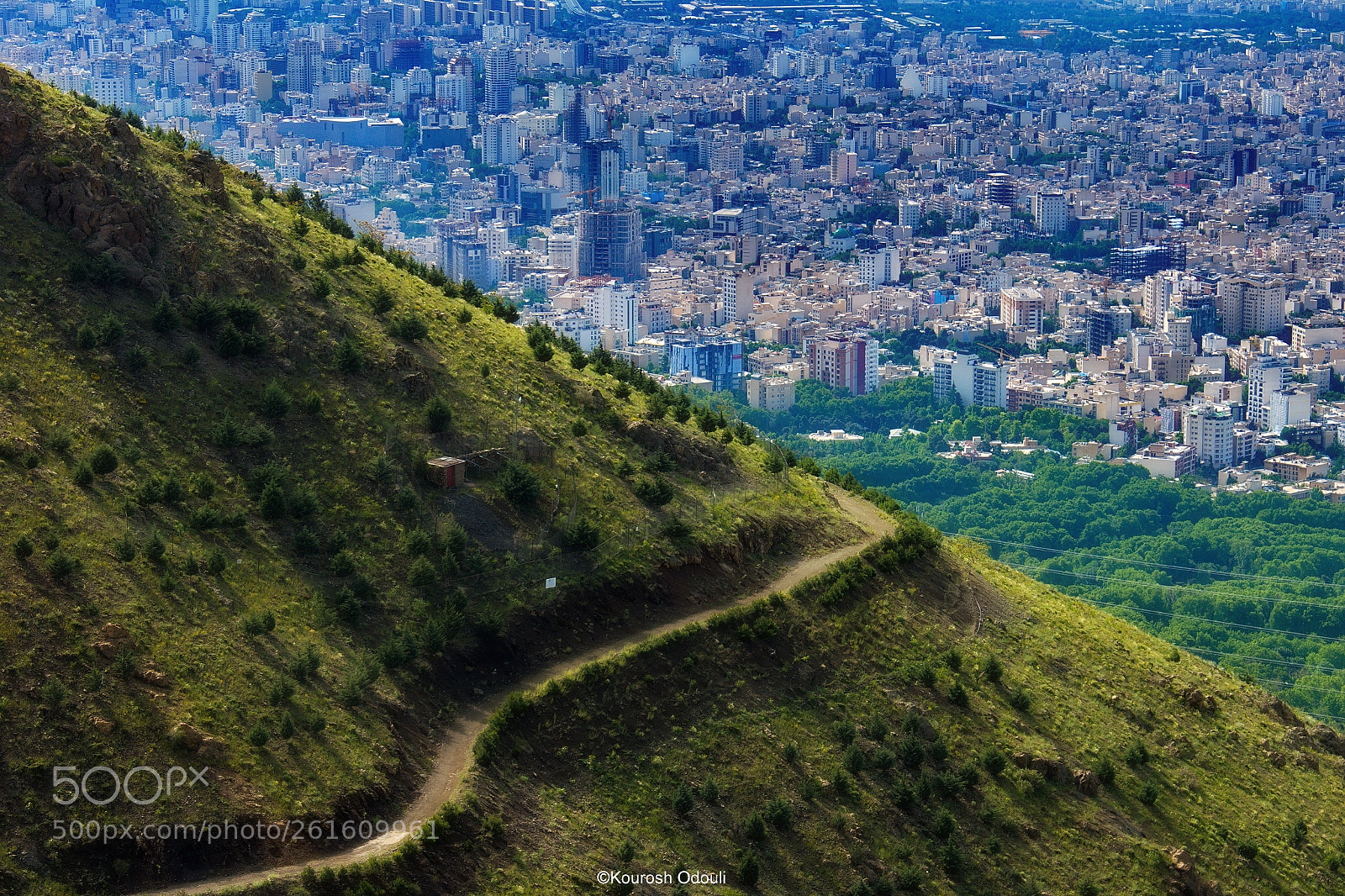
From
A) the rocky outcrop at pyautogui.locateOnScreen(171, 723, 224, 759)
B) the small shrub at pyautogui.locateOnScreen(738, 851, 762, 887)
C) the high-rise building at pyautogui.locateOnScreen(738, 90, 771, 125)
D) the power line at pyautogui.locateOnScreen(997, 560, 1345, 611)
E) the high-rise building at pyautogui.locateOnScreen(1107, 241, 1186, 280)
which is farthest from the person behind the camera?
the high-rise building at pyautogui.locateOnScreen(738, 90, 771, 125)

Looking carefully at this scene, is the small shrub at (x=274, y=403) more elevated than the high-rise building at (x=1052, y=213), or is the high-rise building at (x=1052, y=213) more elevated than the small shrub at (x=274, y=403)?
the small shrub at (x=274, y=403)

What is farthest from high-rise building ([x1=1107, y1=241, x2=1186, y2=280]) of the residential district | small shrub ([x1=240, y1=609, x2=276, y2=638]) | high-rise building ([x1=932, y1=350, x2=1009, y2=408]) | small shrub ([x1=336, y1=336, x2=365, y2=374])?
small shrub ([x1=240, y1=609, x2=276, y2=638])

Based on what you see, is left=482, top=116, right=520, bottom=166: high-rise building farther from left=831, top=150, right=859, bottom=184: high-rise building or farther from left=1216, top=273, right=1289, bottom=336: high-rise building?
left=1216, top=273, right=1289, bottom=336: high-rise building

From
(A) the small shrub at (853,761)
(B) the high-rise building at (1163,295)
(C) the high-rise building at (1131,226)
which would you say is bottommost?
(B) the high-rise building at (1163,295)

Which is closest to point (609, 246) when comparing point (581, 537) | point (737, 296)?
point (737, 296)

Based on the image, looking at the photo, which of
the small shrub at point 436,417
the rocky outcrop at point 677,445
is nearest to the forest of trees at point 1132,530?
the rocky outcrop at point 677,445

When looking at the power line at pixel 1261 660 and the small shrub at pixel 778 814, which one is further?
the power line at pixel 1261 660

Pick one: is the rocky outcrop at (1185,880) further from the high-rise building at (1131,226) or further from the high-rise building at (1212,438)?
the high-rise building at (1131,226)
